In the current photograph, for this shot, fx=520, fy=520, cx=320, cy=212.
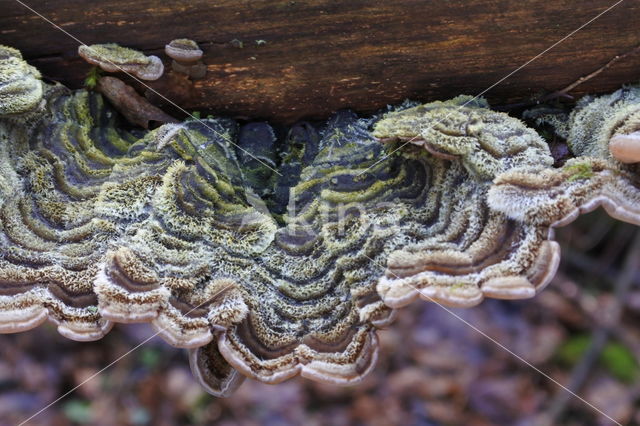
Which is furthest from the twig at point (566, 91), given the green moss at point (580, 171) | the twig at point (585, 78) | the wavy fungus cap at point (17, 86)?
the wavy fungus cap at point (17, 86)

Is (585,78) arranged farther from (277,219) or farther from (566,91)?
(277,219)

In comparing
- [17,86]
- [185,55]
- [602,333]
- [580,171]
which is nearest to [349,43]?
[185,55]

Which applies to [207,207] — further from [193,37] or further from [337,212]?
[193,37]

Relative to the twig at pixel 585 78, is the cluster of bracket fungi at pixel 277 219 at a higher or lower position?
lower

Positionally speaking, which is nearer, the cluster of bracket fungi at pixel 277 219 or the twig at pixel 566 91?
the cluster of bracket fungi at pixel 277 219

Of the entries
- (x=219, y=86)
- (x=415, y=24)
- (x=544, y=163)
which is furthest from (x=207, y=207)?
(x=544, y=163)

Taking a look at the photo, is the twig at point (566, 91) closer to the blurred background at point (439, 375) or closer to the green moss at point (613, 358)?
the blurred background at point (439, 375)

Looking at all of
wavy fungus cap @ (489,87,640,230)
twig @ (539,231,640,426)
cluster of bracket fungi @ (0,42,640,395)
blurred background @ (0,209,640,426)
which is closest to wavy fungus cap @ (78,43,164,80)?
cluster of bracket fungi @ (0,42,640,395)
